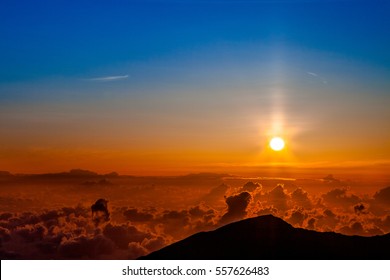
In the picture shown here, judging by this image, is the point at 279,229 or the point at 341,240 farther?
the point at 279,229
